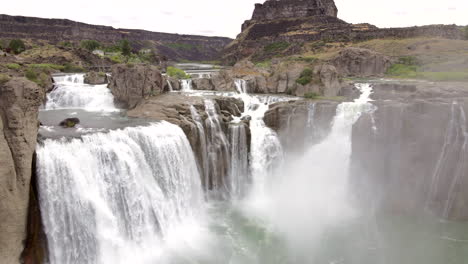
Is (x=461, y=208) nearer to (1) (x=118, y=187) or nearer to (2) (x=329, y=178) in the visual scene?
(2) (x=329, y=178)

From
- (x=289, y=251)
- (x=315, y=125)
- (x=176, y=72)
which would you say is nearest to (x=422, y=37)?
(x=176, y=72)

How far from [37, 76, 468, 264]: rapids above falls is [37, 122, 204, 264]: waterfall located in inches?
1.8

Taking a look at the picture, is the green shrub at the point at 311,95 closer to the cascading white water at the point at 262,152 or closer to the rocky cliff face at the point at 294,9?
the cascading white water at the point at 262,152

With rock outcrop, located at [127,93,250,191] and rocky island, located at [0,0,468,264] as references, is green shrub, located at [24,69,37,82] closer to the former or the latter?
rocky island, located at [0,0,468,264]

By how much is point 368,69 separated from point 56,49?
51059 millimetres

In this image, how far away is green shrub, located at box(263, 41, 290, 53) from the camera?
320 feet

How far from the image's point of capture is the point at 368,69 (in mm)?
49875

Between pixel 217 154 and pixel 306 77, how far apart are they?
14.0 m

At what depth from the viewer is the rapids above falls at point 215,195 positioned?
12.9 metres

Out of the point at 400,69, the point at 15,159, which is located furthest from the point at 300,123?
the point at 400,69

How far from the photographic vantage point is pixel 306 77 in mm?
30531

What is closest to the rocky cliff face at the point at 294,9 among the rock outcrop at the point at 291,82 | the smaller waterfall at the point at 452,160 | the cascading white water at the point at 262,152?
the rock outcrop at the point at 291,82

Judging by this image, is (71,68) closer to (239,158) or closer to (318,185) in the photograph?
(239,158)

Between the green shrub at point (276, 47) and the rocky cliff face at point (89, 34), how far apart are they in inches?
2817
